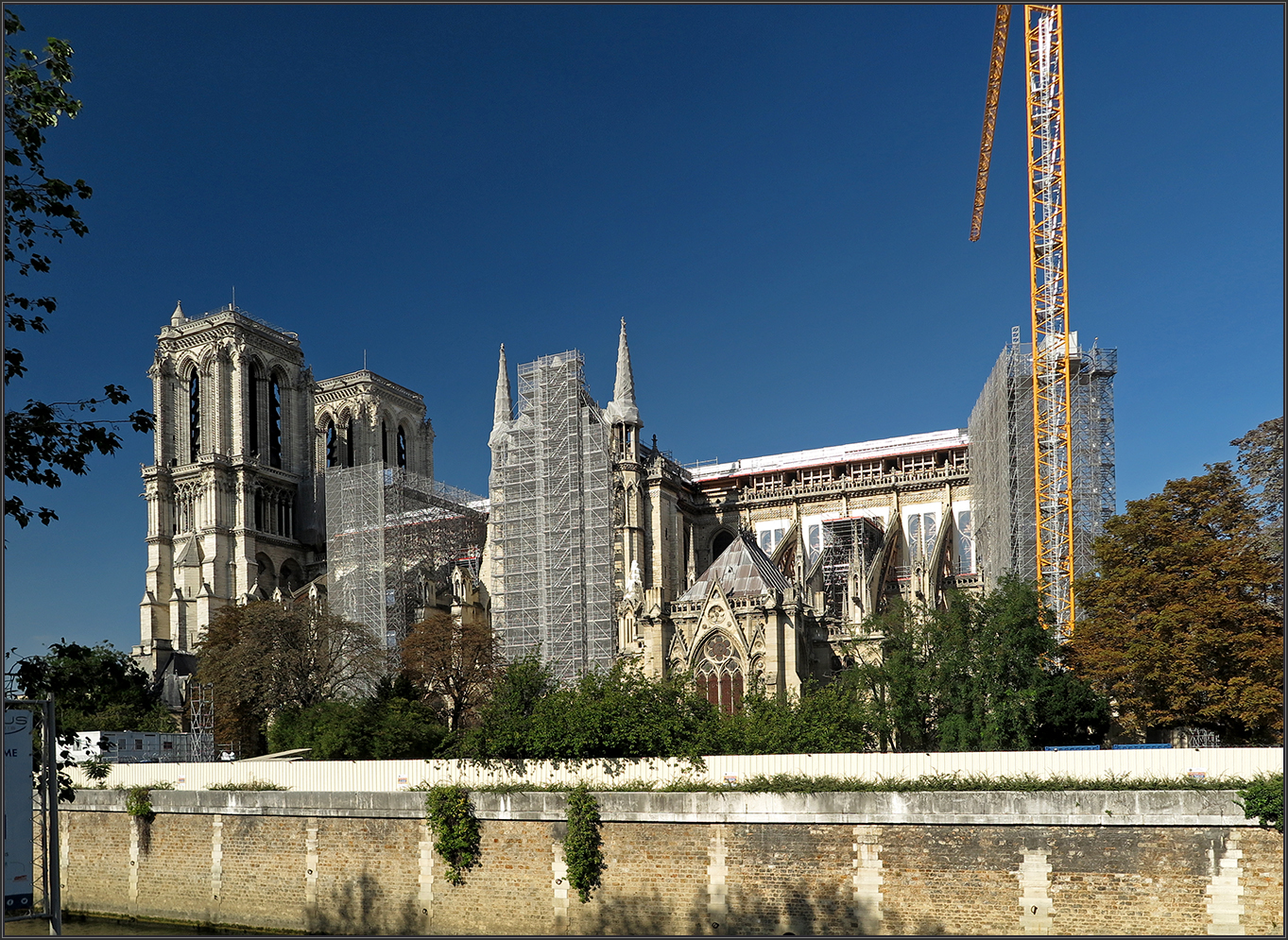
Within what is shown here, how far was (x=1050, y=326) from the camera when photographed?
48.6 meters

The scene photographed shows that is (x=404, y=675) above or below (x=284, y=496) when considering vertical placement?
below

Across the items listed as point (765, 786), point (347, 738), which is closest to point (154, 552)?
point (347, 738)

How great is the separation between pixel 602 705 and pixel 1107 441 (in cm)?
2932

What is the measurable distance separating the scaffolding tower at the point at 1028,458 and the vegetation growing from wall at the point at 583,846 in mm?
24812

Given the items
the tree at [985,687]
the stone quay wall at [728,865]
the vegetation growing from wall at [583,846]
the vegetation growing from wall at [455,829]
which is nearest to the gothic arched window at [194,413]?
the stone quay wall at [728,865]

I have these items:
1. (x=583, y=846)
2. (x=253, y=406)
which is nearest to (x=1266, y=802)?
(x=583, y=846)

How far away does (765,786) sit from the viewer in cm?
2388

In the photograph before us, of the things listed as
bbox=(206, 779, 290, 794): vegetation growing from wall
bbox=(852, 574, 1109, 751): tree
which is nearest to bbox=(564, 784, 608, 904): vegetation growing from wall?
bbox=(206, 779, 290, 794): vegetation growing from wall

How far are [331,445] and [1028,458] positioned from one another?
57.2 m

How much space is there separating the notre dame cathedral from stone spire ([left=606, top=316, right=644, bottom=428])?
0.11 metres

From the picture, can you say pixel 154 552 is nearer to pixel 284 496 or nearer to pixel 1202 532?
pixel 284 496

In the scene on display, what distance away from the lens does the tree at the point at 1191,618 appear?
91.8 ft

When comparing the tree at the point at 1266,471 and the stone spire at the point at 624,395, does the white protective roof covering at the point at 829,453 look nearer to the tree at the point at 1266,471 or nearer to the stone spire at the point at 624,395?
the stone spire at the point at 624,395

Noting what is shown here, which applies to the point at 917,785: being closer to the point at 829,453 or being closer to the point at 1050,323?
the point at 1050,323
